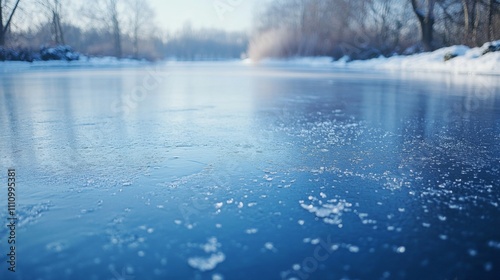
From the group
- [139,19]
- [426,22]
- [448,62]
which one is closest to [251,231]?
[448,62]

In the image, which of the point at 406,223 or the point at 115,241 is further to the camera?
the point at 406,223

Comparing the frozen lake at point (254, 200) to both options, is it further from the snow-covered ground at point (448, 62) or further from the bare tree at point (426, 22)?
the bare tree at point (426, 22)

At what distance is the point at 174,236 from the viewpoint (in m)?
1.28

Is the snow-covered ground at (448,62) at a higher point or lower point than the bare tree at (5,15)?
lower

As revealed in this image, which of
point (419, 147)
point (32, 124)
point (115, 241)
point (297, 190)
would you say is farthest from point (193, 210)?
point (32, 124)

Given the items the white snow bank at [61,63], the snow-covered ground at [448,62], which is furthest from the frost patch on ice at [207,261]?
the white snow bank at [61,63]

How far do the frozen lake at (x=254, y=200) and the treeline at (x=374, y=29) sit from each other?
16.4 metres

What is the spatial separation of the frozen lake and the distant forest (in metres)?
16.0

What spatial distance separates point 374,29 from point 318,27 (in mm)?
5948

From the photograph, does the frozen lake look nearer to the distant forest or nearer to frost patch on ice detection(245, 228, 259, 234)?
frost patch on ice detection(245, 228, 259, 234)

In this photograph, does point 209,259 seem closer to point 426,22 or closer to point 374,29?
point 426,22

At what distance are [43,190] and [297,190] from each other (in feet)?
4.15

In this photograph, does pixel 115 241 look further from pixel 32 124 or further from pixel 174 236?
pixel 32 124

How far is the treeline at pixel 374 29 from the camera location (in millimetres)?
19000
